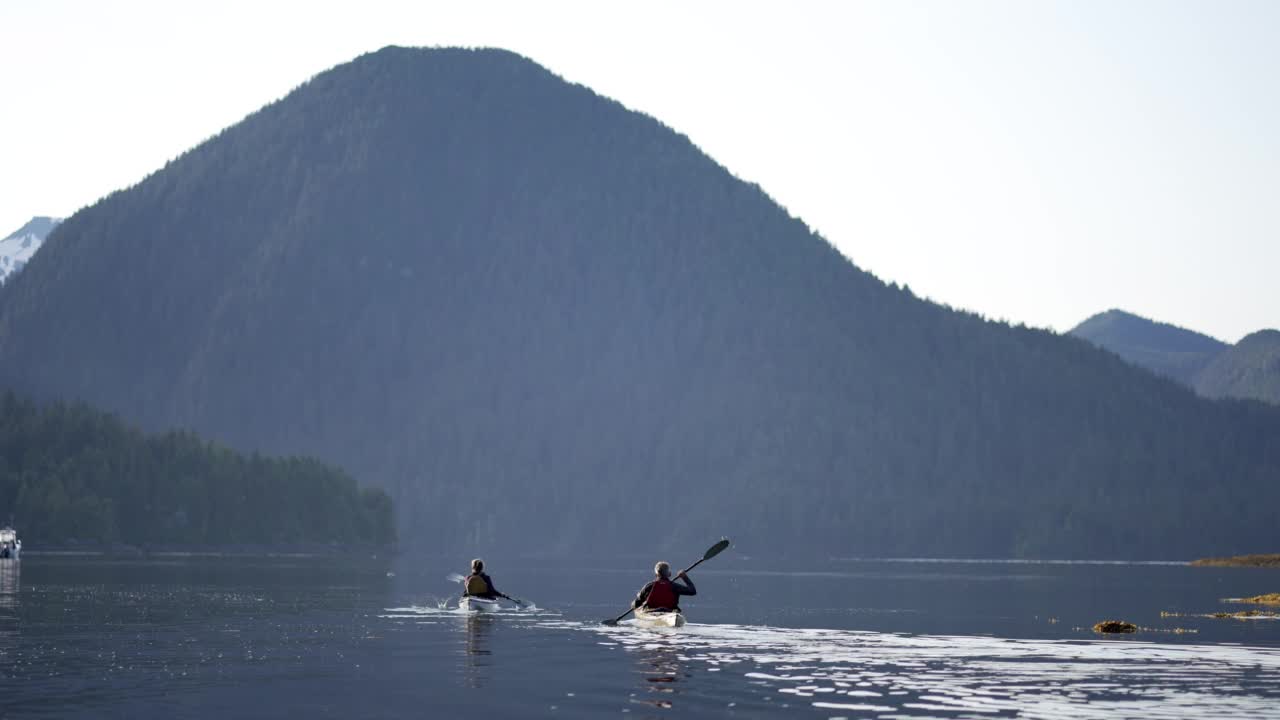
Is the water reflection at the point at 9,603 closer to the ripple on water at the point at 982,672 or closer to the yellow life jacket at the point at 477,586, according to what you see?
the yellow life jacket at the point at 477,586

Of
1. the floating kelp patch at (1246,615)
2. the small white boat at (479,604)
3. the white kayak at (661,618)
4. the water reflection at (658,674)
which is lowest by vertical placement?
the water reflection at (658,674)

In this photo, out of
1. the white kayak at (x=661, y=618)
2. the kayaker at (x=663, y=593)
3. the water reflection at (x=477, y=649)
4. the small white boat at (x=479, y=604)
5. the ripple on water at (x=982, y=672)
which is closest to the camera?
the ripple on water at (x=982, y=672)

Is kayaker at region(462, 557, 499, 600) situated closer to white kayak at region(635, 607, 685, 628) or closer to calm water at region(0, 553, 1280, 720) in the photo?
calm water at region(0, 553, 1280, 720)

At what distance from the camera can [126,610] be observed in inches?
3337

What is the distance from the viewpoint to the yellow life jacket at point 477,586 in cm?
8406

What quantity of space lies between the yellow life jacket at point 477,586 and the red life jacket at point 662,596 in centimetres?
1358

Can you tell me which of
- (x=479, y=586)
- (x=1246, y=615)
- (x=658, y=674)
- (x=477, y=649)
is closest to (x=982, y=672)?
(x=658, y=674)

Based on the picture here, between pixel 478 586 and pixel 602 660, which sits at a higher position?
pixel 478 586

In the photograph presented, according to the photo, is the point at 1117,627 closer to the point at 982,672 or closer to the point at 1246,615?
the point at 1246,615

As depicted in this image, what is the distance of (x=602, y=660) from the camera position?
2324 inches

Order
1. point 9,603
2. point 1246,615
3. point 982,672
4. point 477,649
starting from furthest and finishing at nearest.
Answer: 1. point 9,603
2. point 1246,615
3. point 477,649
4. point 982,672

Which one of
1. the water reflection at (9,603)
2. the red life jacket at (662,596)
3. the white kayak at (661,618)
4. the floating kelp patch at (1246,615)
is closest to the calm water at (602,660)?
the water reflection at (9,603)

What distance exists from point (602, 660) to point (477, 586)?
1014 inches

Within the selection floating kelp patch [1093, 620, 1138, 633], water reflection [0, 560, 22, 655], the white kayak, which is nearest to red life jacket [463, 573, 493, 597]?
the white kayak
